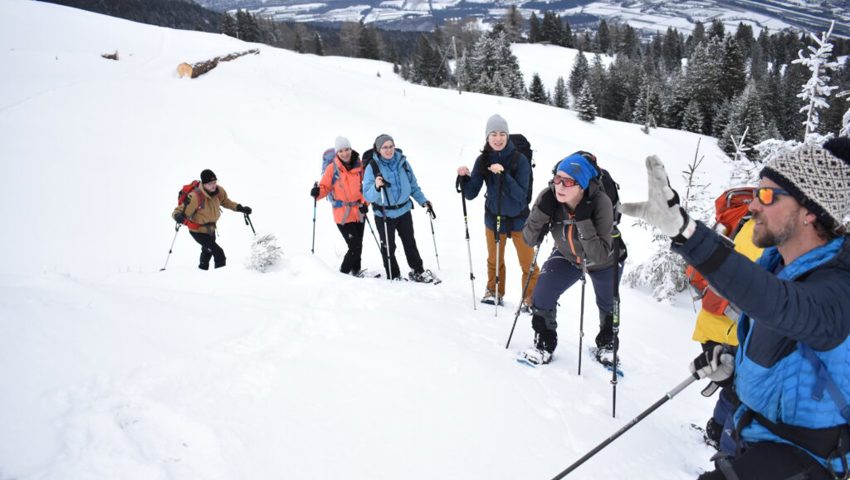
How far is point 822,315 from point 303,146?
16.5 m

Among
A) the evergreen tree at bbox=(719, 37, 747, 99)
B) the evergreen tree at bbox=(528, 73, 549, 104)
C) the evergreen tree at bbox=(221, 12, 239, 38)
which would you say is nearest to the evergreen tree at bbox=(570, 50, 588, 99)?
the evergreen tree at bbox=(528, 73, 549, 104)

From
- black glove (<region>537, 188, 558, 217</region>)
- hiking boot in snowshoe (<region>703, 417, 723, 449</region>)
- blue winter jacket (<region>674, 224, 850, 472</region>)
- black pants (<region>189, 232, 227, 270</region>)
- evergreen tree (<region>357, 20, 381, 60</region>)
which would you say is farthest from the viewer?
evergreen tree (<region>357, 20, 381, 60</region>)

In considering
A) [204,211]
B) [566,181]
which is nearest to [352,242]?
[204,211]

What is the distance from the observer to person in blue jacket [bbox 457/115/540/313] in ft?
17.4

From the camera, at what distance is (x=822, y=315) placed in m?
1.53

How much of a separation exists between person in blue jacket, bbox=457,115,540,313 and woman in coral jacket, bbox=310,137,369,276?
2.01 m

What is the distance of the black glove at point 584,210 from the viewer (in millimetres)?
3658

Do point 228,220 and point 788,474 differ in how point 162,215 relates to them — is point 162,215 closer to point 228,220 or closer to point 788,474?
point 228,220

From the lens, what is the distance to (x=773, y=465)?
184 cm

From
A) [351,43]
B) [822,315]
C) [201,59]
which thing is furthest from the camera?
[351,43]

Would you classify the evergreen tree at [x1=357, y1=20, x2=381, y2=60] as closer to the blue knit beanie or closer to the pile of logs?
the pile of logs

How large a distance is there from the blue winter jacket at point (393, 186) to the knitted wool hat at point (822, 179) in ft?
15.9

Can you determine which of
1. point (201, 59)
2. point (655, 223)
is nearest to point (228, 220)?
point (655, 223)

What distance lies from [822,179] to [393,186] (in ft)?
16.5
